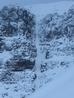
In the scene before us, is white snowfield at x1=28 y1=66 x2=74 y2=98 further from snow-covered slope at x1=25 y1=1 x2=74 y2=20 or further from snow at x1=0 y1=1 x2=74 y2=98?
snow-covered slope at x1=25 y1=1 x2=74 y2=20

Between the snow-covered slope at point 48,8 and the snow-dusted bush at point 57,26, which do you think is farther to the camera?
the snow-covered slope at point 48,8

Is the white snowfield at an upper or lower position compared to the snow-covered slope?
lower

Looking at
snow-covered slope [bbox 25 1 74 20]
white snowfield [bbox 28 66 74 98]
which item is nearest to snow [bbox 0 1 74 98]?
snow-covered slope [bbox 25 1 74 20]

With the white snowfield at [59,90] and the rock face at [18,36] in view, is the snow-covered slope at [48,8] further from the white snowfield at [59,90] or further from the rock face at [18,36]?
the white snowfield at [59,90]

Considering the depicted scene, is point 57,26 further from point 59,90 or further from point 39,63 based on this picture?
point 59,90

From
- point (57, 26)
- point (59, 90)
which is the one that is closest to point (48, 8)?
point (57, 26)

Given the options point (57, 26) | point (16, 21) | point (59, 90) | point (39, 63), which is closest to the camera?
point (59, 90)

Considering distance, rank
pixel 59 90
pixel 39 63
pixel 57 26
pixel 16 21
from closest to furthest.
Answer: pixel 59 90, pixel 39 63, pixel 57 26, pixel 16 21

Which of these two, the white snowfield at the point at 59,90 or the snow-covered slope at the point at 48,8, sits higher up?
the snow-covered slope at the point at 48,8

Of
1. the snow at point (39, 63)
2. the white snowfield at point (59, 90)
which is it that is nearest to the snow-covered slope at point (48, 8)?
the snow at point (39, 63)

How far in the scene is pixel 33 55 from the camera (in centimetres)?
195

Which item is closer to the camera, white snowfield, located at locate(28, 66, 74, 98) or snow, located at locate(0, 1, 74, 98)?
white snowfield, located at locate(28, 66, 74, 98)

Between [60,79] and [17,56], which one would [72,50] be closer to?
[17,56]

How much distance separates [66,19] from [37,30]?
19 cm
